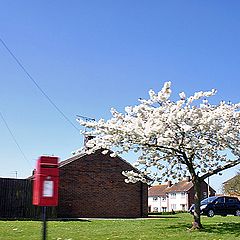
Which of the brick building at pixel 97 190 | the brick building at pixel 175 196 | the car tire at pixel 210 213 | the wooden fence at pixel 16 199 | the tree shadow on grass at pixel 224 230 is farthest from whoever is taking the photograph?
the brick building at pixel 175 196

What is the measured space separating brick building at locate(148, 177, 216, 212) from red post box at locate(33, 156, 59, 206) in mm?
65747

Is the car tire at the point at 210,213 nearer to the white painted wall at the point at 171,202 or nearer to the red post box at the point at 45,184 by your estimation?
the red post box at the point at 45,184

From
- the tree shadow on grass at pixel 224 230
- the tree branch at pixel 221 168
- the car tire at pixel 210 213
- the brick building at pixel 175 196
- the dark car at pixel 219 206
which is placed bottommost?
the tree shadow on grass at pixel 224 230

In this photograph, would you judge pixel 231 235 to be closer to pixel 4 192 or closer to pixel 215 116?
pixel 215 116

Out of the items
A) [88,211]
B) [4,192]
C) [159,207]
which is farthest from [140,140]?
[159,207]

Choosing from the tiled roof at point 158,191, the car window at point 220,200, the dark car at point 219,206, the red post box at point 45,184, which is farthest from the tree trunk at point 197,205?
the tiled roof at point 158,191

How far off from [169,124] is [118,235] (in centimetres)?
462

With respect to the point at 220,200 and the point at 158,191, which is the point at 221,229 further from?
the point at 158,191

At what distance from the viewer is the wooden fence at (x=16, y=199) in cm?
2756

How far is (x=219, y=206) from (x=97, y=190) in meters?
9.38

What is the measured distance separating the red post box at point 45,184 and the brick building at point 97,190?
2645 cm

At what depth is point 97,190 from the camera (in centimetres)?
3250

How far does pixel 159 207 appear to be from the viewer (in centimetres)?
8456

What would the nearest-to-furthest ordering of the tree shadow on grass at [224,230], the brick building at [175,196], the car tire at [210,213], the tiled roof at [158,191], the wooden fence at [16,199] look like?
the tree shadow on grass at [224,230] → the wooden fence at [16,199] → the car tire at [210,213] → the brick building at [175,196] → the tiled roof at [158,191]
